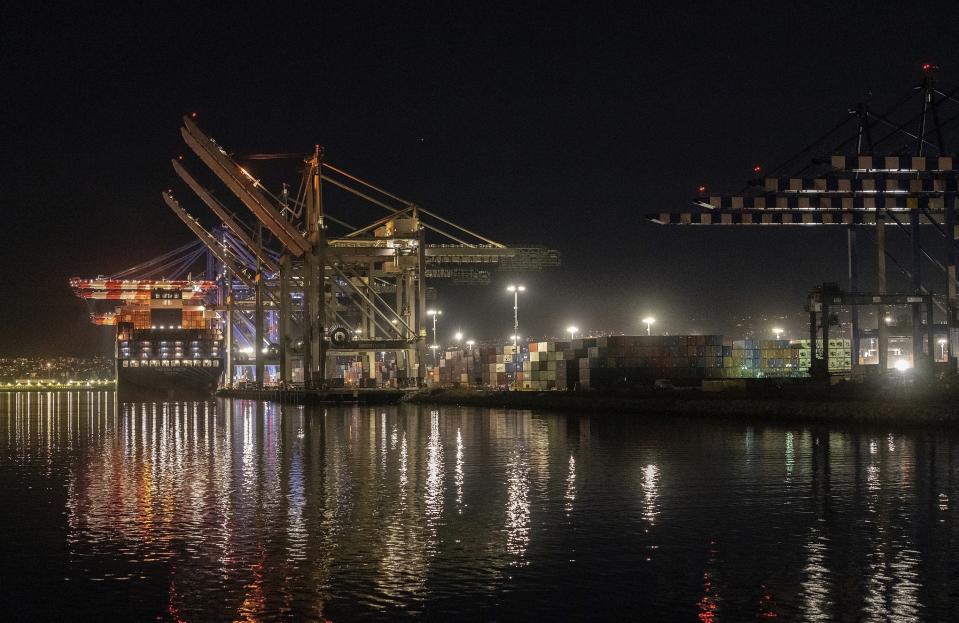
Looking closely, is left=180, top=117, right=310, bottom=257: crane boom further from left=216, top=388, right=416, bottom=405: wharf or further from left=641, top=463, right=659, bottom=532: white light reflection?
left=641, top=463, right=659, bottom=532: white light reflection

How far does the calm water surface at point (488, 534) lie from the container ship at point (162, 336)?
87.2 meters

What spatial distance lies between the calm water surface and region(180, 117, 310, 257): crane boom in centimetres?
3794

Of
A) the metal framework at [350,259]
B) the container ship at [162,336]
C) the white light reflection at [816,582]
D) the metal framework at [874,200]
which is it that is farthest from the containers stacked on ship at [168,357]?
the white light reflection at [816,582]

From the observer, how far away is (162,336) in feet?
377

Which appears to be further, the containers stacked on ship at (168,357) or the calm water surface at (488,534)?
the containers stacked on ship at (168,357)

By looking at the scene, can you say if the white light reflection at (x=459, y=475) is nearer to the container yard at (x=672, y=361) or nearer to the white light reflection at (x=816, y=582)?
the white light reflection at (x=816, y=582)

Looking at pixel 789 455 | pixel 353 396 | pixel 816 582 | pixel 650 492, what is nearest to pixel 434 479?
pixel 650 492

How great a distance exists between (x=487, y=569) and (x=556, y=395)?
138 ft

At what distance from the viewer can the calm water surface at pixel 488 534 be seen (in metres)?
9.90

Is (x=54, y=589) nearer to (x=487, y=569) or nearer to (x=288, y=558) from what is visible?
(x=288, y=558)

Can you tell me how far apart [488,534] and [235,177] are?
52966 mm

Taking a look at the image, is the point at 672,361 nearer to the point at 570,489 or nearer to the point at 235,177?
the point at 235,177

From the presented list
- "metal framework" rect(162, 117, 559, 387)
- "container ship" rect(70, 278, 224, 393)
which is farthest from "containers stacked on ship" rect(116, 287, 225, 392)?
"metal framework" rect(162, 117, 559, 387)

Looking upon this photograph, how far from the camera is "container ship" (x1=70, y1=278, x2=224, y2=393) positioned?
11094 centimetres
